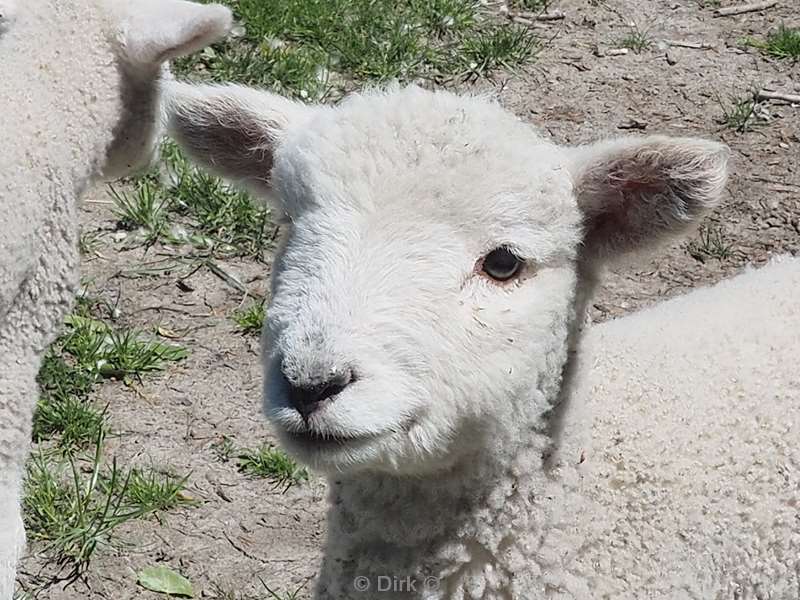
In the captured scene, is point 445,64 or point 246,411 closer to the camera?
Answer: point 246,411

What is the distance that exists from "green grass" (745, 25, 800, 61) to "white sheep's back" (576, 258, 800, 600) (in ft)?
15.3

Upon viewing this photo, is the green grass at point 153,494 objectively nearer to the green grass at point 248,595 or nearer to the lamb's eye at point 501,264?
the green grass at point 248,595

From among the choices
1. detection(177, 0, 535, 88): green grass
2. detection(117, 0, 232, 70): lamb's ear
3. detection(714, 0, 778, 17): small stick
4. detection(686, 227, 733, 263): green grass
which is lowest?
detection(714, 0, 778, 17): small stick

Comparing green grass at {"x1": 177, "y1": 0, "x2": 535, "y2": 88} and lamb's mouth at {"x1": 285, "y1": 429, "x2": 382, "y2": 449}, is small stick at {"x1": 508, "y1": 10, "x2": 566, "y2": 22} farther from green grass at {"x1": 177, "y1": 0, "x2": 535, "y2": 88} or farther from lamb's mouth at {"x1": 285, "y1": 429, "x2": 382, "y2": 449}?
lamb's mouth at {"x1": 285, "y1": 429, "x2": 382, "y2": 449}

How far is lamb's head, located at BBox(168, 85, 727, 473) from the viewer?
8.71 ft

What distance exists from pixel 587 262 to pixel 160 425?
8.52 feet

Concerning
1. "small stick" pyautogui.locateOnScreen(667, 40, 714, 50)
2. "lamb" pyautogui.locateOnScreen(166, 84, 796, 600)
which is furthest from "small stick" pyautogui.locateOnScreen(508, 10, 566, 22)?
"lamb" pyautogui.locateOnScreen(166, 84, 796, 600)

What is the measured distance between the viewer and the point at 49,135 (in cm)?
356

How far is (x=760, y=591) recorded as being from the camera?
329 cm

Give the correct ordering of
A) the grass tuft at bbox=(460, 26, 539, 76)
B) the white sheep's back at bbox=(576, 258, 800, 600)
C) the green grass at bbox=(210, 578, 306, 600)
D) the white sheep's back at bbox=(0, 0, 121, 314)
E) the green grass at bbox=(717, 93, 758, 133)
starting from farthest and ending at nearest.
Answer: the grass tuft at bbox=(460, 26, 539, 76), the green grass at bbox=(717, 93, 758, 133), the green grass at bbox=(210, 578, 306, 600), the white sheep's back at bbox=(0, 0, 121, 314), the white sheep's back at bbox=(576, 258, 800, 600)

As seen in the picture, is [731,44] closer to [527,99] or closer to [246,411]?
[527,99]

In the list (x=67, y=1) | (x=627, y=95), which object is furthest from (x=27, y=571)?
(x=627, y=95)

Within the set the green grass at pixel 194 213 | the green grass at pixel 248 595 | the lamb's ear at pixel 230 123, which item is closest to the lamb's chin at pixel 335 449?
the lamb's ear at pixel 230 123

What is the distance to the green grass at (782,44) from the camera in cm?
777
